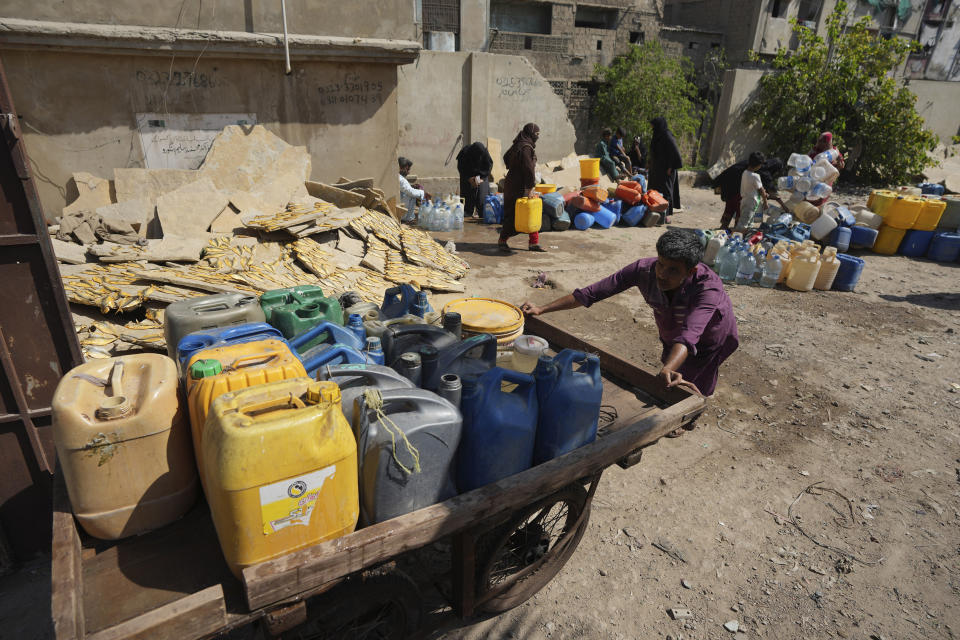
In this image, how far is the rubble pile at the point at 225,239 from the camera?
14.6ft

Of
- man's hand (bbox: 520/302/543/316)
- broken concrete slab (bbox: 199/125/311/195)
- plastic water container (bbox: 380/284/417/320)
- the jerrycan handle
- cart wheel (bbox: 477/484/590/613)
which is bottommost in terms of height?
cart wheel (bbox: 477/484/590/613)

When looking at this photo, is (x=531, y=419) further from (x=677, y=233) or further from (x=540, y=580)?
(x=677, y=233)

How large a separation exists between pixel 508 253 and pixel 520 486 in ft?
21.3

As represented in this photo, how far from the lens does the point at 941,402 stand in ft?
14.3

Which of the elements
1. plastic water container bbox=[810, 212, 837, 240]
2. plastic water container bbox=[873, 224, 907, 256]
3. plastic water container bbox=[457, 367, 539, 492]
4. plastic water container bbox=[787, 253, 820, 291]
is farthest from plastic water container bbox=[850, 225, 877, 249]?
plastic water container bbox=[457, 367, 539, 492]

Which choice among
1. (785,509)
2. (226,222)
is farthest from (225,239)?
(785,509)

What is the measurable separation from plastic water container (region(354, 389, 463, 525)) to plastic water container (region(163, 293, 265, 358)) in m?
1.10

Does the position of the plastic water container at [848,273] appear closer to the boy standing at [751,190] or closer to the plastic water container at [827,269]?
the plastic water container at [827,269]

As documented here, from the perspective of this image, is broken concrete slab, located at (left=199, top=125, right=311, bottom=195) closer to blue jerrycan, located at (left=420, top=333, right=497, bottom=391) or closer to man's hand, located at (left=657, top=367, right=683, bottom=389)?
blue jerrycan, located at (left=420, top=333, right=497, bottom=391)

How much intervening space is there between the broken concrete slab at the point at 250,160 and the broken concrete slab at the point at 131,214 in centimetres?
90

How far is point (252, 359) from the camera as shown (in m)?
1.77

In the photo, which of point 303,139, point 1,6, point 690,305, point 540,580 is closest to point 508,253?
point 303,139

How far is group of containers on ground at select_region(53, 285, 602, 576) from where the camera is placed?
140cm

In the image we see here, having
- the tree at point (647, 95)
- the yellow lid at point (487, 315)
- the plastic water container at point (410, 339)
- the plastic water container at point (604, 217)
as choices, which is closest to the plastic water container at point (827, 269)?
the plastic water container at point (604, 217)
